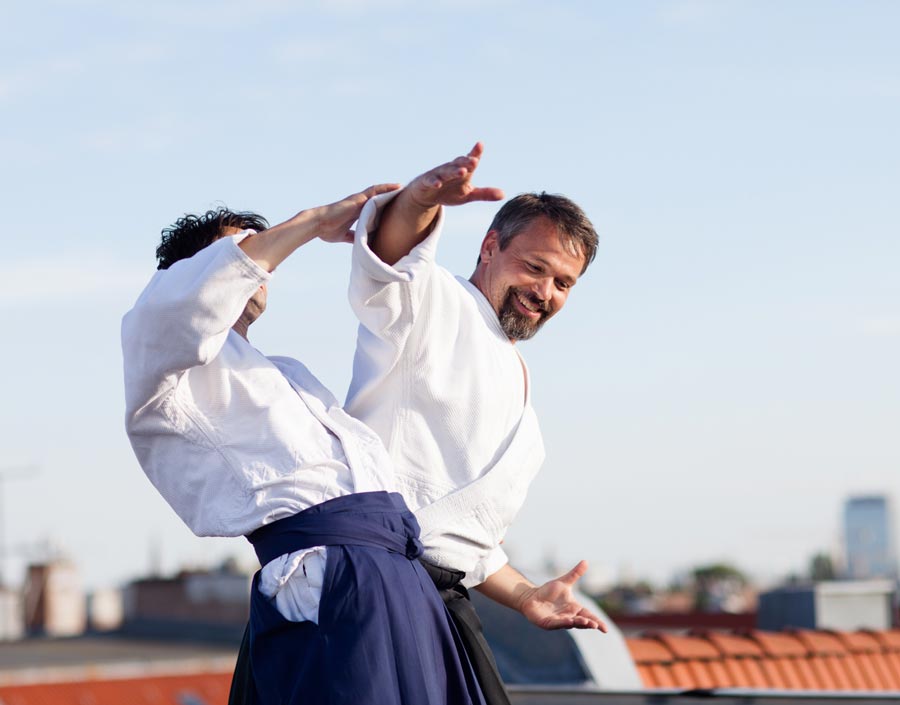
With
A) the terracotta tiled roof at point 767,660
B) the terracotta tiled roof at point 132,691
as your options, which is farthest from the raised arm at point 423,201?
the terracotta tiled roof at point 132,691

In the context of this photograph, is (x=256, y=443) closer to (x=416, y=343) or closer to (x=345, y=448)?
(x=345, y=448)

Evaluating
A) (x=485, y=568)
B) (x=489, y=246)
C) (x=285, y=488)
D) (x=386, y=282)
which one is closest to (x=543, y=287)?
(x=489, y=246)

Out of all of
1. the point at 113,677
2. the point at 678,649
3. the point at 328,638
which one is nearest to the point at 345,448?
the point at 328,638

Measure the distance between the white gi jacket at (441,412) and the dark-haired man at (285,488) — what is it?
→ 0.10 m

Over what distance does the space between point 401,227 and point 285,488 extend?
1.63ft

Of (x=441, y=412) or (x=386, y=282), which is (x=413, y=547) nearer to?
(x=441, y=412)

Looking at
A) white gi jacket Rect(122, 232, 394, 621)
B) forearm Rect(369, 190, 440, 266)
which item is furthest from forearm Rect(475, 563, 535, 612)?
forearm Rect(369, 190, 440, 266)

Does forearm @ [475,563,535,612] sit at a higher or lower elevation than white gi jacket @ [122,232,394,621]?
lower

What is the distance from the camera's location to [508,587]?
3.16 m

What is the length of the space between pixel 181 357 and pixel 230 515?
0.30 m

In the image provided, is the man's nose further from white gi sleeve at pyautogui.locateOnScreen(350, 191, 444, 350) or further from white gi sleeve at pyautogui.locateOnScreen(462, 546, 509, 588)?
white gi sleeve at pyautogui.locateOnScreen(462, 546, 509, 588)

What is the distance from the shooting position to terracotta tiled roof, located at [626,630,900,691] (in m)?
6.83

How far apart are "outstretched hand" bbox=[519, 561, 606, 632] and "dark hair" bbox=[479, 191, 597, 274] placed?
62cm

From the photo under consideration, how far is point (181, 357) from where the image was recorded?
262cm
